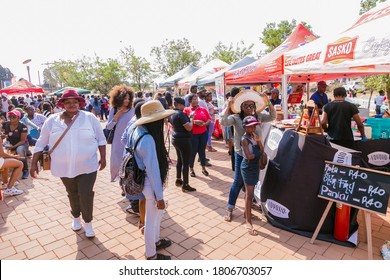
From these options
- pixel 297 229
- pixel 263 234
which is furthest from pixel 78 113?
pixel 297 229

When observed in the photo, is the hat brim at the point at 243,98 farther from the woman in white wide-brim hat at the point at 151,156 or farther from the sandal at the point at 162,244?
the sandal at the point at 162,244

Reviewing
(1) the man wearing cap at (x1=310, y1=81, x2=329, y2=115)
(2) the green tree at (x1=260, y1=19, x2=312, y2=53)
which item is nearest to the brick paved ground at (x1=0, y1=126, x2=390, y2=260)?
(1) the man wearing cap at (x1=310, y1=81, x2=329, y2=115)

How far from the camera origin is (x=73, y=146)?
3.20 meters

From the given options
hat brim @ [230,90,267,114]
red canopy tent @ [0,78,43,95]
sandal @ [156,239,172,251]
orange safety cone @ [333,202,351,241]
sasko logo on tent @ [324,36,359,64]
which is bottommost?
sandal @ [156,239,172,251]

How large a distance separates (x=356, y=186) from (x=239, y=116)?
1759mm

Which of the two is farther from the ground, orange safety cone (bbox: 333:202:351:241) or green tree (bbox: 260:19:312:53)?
green tree (bbox: 260:19:312:53)

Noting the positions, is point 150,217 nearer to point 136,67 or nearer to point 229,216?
Answer: point 229,216

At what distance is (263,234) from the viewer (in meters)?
3.60

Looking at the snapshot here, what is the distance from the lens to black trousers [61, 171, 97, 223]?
3.31m

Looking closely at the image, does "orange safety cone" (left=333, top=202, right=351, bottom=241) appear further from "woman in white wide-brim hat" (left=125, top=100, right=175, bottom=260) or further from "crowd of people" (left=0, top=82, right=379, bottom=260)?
"woman in white wide-brim hat" (left=125, top=100, right=175, bottom=260)

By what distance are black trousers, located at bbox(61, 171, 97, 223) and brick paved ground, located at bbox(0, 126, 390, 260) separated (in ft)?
1.41

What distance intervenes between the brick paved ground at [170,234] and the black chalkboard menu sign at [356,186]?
682 mm

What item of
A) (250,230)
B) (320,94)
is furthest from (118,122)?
(320,94)

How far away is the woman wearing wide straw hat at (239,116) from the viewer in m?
3.81
